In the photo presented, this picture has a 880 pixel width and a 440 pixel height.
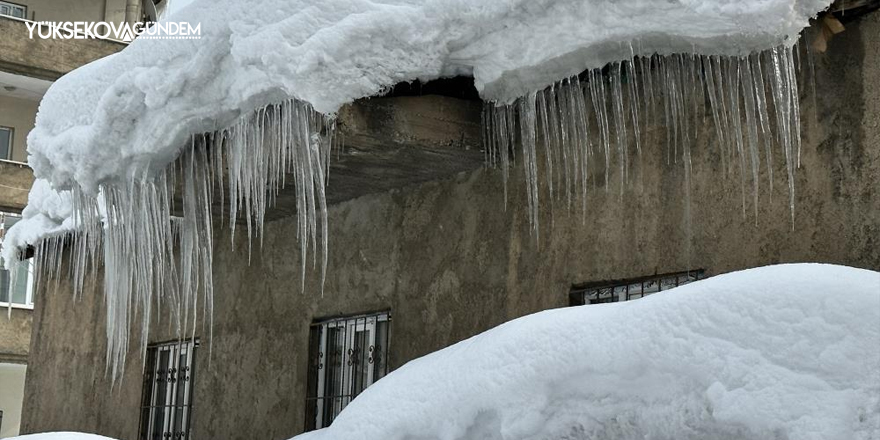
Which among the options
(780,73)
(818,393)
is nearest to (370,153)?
(780,73)

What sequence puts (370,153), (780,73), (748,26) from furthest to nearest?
(370,153), (780,73), (748,26)

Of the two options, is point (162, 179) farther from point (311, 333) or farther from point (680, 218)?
point (680, 218)

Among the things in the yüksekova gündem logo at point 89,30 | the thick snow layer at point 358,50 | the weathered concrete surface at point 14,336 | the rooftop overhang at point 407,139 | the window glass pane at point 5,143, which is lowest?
the weathered concrete surface at point 14,336

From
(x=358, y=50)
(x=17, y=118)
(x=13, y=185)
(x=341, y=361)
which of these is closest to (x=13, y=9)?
(x=17, y=118)

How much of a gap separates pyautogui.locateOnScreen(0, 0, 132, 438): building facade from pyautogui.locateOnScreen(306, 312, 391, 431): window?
1185 cm

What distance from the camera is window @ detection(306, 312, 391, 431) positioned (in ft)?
24.0

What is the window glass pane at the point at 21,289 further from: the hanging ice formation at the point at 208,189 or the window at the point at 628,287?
the window at the point at 628,287

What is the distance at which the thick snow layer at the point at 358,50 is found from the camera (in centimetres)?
448

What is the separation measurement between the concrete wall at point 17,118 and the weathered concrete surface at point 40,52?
262 centimetres

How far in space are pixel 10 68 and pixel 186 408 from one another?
12.6 metres

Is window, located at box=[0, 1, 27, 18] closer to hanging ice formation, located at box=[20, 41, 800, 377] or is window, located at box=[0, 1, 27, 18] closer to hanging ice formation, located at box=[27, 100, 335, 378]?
hanging ice formation, located at box=[27, 100, 335, 378]

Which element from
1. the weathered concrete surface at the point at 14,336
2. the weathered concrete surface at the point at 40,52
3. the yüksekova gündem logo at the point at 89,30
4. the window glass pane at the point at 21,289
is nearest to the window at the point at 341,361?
the yüksekova gündem logo at the point at 89,30

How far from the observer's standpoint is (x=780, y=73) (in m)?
4.63

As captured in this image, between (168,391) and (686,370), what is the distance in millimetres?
7728
